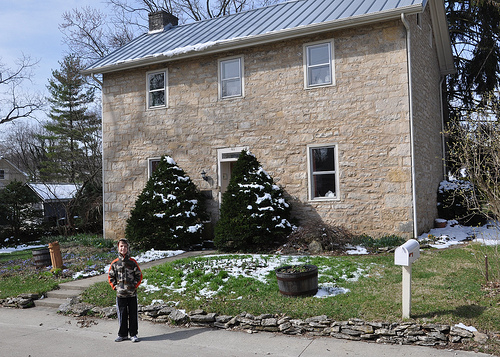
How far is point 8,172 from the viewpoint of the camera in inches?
1751

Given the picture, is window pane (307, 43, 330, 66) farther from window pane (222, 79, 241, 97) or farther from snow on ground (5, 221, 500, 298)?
snow on ground (5, 221, 500, 298)

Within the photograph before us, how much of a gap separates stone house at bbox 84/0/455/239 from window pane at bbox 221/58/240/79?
0.12 feet

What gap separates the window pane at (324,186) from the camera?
12547 millimetres

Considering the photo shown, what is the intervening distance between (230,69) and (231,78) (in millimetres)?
288

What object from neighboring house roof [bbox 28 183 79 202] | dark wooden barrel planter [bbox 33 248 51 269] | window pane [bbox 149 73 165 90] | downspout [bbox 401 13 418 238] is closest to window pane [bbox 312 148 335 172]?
downspout [bbox 401 13 418 238]

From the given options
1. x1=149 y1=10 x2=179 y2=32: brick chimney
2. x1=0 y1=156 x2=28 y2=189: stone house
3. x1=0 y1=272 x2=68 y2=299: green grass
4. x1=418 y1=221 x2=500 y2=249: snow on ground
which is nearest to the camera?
x1=0 y1=272 x2=68 y2=299: green grass

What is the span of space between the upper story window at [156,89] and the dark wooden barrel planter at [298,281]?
9.50 meters

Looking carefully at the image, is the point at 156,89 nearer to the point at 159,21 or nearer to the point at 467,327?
the point at 159,21

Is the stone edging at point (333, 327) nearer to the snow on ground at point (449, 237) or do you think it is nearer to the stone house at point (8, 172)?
the snow on ground at point (449, 237)

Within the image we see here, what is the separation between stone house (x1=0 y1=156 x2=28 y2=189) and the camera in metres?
42.9

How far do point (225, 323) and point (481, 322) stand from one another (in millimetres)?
3303

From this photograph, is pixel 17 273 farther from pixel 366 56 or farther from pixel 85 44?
pixel 85 44

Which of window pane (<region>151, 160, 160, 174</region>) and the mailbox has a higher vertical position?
window pane (<region>151, 160, 160, 174</region>)

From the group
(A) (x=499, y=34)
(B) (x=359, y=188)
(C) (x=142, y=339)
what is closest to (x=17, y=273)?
(C) (x=142, y=339)
